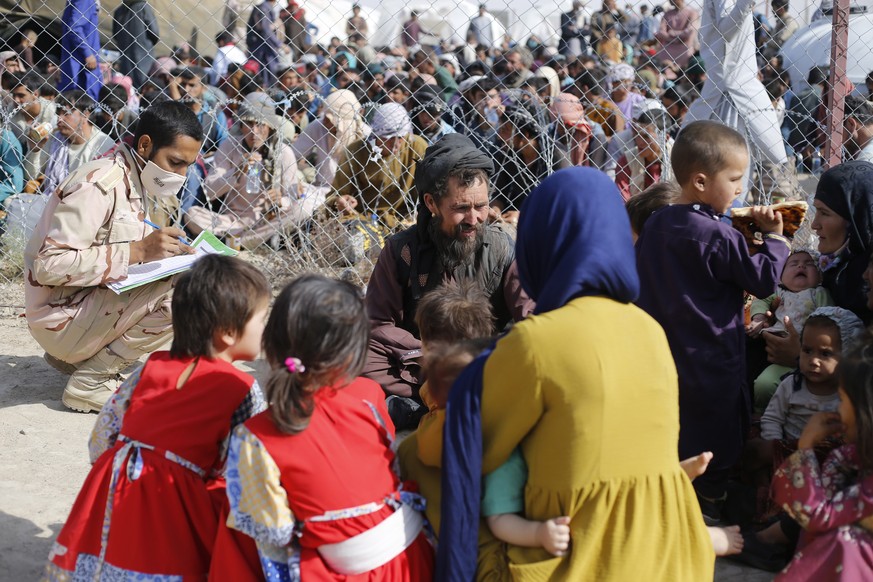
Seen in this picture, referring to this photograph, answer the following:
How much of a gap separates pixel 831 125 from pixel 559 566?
13.1ft

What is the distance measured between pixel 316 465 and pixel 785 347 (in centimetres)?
209

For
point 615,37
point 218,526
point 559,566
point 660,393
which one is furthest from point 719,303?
point 615,37

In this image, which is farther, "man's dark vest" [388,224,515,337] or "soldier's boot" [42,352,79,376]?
"soldier's boot" [42,352,79,376]

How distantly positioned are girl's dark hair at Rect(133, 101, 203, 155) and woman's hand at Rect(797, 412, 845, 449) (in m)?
2.83

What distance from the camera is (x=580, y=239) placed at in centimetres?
220

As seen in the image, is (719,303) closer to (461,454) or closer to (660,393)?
(660,393)

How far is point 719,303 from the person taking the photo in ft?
10.7

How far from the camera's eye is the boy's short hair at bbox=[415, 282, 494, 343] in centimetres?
293

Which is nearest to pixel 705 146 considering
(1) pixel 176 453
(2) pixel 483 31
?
(1) pixel 176 453

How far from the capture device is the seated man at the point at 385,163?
22.7ft

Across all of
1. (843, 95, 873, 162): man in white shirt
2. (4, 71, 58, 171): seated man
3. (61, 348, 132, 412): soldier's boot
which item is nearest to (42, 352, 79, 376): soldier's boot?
(61, 348, 132, 412): soldier's boot

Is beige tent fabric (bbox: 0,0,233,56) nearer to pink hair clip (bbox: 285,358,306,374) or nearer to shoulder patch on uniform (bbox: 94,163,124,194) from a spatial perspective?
shoulder patch on uniform (bbox: 94,163,124,194)

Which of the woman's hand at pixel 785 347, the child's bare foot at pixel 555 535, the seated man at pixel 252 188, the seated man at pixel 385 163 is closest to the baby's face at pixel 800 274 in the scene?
the woman's hand at pixel 785 347

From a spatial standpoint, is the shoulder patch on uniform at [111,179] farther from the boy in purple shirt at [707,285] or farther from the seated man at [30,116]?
the seated man at [30,116]
